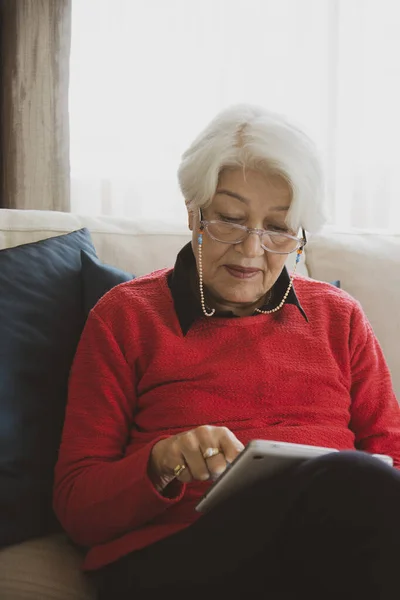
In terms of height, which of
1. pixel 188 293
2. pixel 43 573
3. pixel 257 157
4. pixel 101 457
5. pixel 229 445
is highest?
pixel 257 157

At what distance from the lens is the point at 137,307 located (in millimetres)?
1438

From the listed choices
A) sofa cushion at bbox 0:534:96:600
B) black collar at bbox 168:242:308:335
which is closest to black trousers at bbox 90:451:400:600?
sofa cushion at bbox 0:534:96:600

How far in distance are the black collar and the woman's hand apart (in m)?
0.32

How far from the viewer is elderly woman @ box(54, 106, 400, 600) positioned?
47.3 inches

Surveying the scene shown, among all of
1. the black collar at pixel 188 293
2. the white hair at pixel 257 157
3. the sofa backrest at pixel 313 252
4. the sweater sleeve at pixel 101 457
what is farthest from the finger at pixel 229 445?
the sofa backrest at pixel 313 252

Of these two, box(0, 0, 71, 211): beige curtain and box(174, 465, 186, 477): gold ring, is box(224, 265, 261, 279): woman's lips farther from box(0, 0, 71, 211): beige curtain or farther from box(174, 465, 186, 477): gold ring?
box(0, 0, 71, 211): beige curtain

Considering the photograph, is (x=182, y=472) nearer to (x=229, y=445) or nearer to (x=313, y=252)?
(x=229, y=445)

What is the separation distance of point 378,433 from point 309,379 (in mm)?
172

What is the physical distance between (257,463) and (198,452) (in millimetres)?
142

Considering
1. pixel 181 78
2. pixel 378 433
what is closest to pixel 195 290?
pixel 378 433

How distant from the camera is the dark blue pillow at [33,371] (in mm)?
1351

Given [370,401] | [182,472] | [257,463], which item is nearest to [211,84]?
[370,401]

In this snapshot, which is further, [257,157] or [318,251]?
[318,251]

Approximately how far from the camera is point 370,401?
4.89 ft
